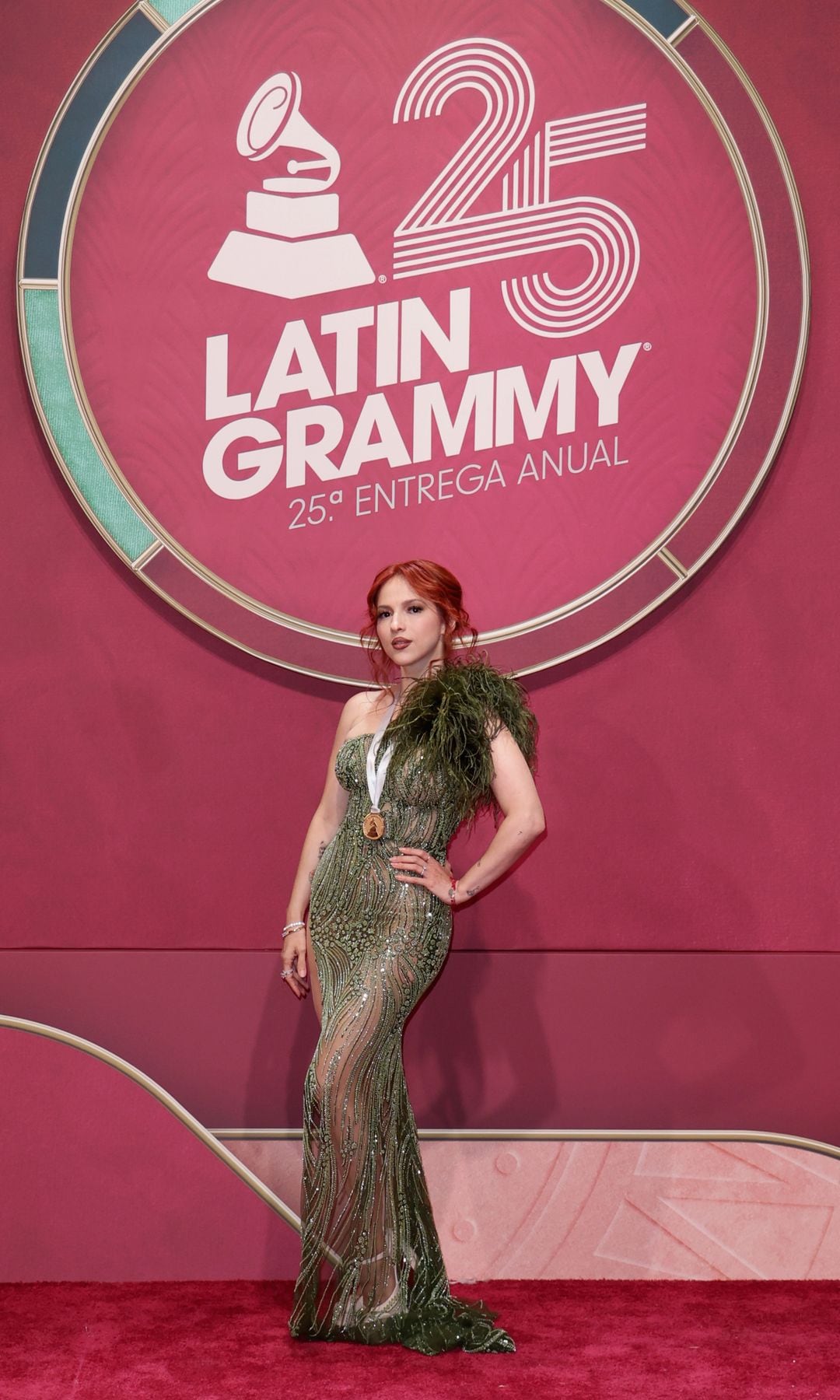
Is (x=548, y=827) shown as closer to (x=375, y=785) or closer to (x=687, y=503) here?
(x=375, y=785)

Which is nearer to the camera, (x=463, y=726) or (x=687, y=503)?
(x=463, y=726)

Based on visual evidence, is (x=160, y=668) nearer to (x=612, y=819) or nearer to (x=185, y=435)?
(x=185, y=435)

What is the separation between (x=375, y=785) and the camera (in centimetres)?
265

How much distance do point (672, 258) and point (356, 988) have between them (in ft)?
5.81

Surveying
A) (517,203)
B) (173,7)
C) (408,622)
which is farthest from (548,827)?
(173,7)

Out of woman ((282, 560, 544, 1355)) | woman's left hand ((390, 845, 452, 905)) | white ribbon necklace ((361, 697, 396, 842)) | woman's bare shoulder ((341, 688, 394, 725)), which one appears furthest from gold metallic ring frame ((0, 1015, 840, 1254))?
woman's bare shoulder ((341, 688, 394, 725))

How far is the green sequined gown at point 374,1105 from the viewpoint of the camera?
2.53 metres

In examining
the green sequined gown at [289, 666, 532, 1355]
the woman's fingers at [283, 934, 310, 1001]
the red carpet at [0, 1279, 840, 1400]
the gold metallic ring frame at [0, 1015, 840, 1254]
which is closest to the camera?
the red carpet at [0, 1279, 840, 1400]

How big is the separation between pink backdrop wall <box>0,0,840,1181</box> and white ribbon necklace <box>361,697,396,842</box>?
41 centimetres

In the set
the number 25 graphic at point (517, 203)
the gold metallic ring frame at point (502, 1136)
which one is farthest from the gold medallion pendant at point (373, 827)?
the number 25 graphic at point (517, 203)

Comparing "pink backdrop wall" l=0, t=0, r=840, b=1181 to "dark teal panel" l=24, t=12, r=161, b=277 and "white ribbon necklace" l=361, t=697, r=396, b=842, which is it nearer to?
"dark teal panel" l=24, t=12, r=161, b=277

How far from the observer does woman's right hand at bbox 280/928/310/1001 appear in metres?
2.75

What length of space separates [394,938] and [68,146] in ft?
6.36

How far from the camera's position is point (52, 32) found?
10.2 feet
